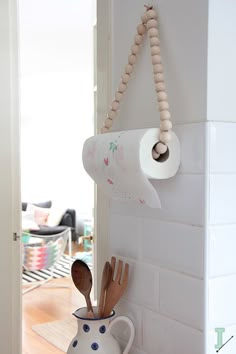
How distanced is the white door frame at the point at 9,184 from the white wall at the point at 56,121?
2.70m

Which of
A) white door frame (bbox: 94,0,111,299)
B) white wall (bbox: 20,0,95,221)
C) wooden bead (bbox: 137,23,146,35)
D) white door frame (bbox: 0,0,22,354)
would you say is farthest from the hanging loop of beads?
white wall (bbox: 20,0,95,221)

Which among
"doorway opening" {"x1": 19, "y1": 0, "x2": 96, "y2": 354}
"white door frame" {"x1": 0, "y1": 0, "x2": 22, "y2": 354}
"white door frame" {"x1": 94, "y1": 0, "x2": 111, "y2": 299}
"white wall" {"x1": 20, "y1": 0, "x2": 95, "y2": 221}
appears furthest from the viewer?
"white wall" {"x1": 20, "y1": 0, "x2": 95, "y2": 221}

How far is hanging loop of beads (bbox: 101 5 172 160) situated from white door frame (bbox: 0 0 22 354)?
39.0 inches

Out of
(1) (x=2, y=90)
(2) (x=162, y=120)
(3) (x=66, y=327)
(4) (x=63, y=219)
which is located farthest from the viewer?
(4) (x=63, y=219)

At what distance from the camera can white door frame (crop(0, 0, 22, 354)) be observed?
6.26 ft

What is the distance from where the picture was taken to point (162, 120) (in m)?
0.85

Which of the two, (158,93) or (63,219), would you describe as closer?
(158,93)

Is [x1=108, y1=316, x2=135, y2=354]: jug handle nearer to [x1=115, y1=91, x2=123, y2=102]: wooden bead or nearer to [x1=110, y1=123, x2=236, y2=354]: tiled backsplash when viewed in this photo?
[x1=110, y1=123, x2=236, y2=354]: tiled backsplash

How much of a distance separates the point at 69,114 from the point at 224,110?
6.50 m

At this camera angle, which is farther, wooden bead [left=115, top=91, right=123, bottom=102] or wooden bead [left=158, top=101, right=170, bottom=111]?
wooden bead [left=115, top=91, right=123, bottom=102]

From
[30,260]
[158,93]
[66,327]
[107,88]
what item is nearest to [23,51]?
[30,260]

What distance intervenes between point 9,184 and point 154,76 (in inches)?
47.0

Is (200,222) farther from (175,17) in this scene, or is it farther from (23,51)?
(23,51)

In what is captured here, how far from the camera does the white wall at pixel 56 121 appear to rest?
5135 millimetres
